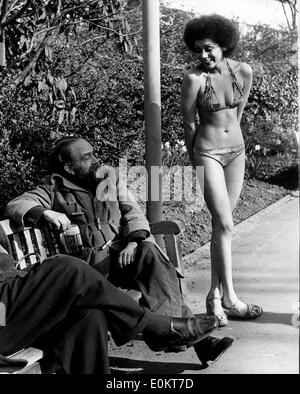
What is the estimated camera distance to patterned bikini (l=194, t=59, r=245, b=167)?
4.22 m

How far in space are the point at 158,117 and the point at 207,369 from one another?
183cm

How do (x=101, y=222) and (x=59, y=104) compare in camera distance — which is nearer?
(x=101, y=222)

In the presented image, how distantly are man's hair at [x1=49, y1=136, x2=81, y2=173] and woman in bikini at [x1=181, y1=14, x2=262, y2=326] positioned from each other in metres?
0.75

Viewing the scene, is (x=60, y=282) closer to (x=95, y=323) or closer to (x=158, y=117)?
(x=95, y=323)

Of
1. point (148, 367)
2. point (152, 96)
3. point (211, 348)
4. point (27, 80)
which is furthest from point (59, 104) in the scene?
point (211, 348)

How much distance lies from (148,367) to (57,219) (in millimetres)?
989

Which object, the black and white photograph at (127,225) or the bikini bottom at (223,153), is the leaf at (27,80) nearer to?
the black and white photograph at (127,225)

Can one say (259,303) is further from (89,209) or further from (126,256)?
(89,209)

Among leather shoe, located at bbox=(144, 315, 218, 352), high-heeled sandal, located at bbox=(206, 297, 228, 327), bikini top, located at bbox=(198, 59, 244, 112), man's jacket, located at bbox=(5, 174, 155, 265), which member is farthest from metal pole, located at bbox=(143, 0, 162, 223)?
leather shoe, located at bbox=(144, 315, 218, 352)

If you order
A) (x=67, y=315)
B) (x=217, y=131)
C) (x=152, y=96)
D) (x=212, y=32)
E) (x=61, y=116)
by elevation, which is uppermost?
(x=212, y=32)

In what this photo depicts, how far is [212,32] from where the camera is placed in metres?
4.26

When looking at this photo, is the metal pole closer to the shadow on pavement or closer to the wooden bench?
the wooden bench

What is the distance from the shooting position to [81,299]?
315cm

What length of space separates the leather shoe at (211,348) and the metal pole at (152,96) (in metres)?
1.34
